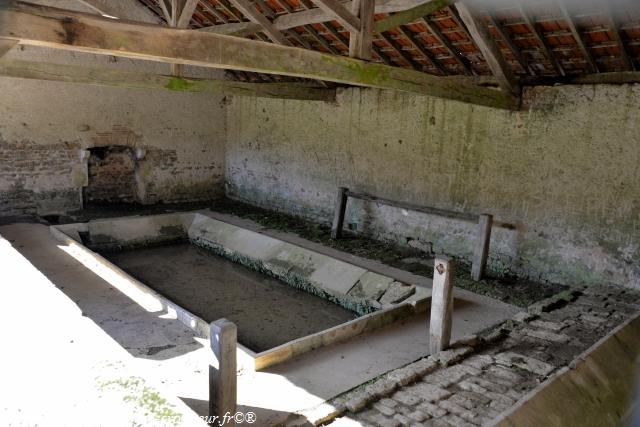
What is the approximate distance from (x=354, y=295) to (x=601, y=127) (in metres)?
3.64

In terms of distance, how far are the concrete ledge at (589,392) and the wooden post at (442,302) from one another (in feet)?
2.94

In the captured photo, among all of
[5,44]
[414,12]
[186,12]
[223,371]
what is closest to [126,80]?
[186,12]

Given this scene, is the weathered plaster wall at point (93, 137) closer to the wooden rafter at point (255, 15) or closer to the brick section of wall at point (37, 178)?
the brick section of wall at point (37, 178)

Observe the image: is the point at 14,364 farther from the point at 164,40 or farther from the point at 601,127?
the point at 601,127

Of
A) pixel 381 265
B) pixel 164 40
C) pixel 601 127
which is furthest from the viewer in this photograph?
pixel 381 265

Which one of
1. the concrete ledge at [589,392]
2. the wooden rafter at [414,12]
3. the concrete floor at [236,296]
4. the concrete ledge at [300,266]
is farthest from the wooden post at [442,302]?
the wooden rafter at [414,12]

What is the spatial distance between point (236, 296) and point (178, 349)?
7.90 ft

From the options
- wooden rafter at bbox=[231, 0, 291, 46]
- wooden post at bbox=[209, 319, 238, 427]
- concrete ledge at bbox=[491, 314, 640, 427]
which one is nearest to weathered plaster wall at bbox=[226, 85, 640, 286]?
concrete ledge at bbox=[491, 314, 640, 427]

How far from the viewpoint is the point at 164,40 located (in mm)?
3520

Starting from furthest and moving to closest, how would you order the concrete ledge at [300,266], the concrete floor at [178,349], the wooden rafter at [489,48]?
the concrete ledge at [300,266] → the wooden rafter at [489,48] → the concrete floor at [178,349]

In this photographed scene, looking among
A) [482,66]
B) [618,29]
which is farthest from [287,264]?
[618,29]

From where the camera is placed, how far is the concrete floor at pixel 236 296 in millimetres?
6016

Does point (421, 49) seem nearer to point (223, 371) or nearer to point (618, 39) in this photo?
point (618, 39)

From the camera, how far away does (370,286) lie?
6.61 metres
